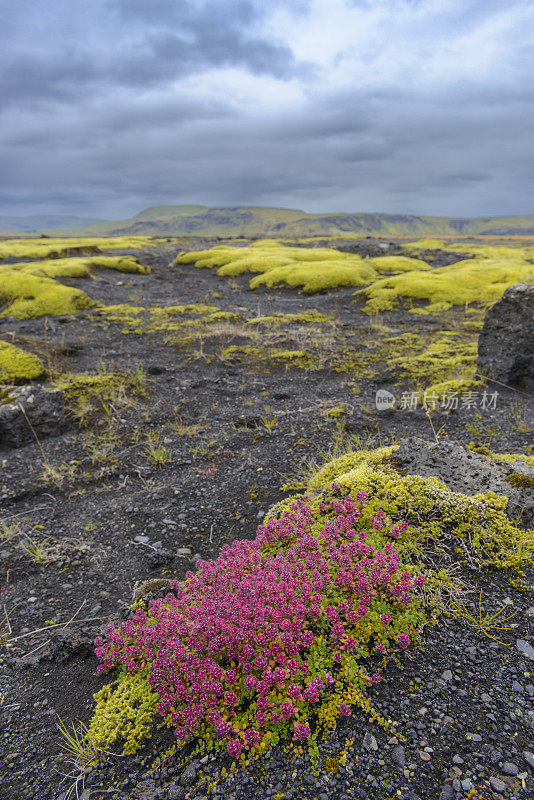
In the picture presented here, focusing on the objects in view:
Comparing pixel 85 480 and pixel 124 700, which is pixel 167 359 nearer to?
pixel 85 480

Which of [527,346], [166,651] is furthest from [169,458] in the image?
[527,346]

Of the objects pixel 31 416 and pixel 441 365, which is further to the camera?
pixel 441 365

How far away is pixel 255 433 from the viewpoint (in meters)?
8.16

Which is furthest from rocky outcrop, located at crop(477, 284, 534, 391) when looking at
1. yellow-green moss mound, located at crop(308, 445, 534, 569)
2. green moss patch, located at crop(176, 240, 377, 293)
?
green moss patch, located at crop(176, 240, 377, 293)

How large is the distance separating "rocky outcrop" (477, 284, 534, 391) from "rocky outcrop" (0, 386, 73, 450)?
9.40 m

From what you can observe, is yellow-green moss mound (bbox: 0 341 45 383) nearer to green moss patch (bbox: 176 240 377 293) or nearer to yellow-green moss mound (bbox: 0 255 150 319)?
yellow-green moss mound (bbox: 0 255 150 319)

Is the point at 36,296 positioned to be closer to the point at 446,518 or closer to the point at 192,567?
the point at 192,567

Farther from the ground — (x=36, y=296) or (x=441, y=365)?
(x=36, y=296)

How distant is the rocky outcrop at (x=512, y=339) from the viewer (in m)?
8.70

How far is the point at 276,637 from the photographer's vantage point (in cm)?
298

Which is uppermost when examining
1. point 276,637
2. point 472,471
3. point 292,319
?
point 292,319

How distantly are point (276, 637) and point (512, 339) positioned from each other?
838 cm

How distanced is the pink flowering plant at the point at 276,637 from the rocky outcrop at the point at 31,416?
18.4ft

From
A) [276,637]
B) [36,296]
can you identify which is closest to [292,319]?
[36,296]
